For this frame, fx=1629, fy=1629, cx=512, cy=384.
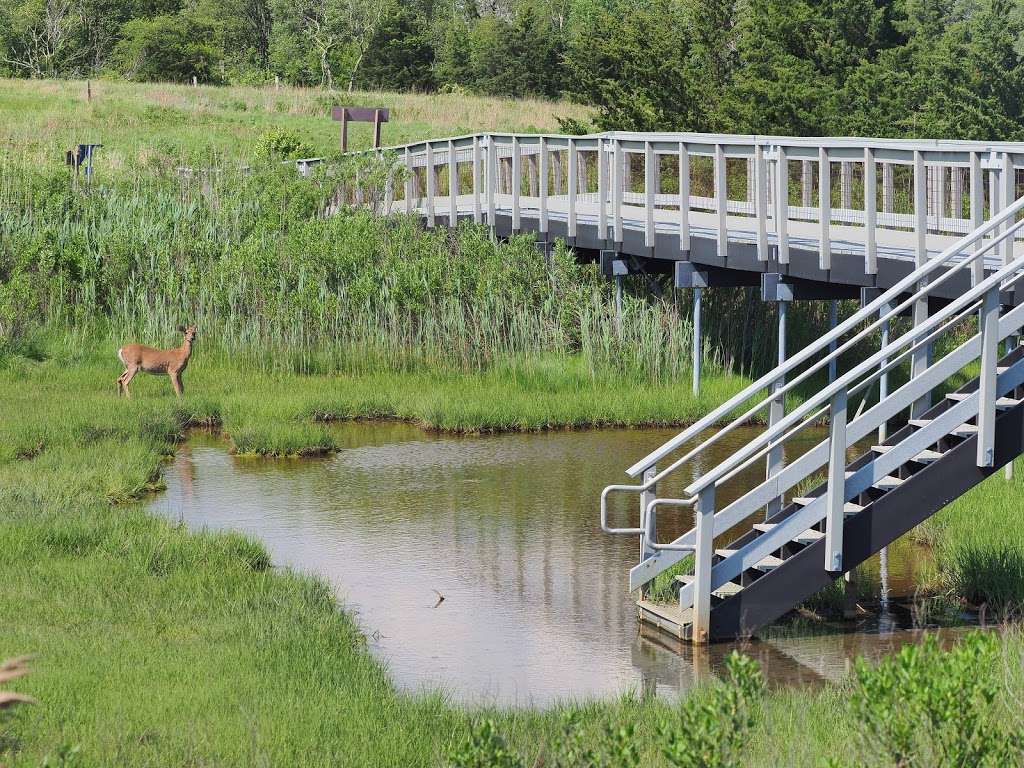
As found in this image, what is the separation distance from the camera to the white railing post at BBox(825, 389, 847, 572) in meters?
9.16

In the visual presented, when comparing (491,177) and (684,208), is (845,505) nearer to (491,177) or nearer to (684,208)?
(684,208)

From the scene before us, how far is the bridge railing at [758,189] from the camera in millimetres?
14523

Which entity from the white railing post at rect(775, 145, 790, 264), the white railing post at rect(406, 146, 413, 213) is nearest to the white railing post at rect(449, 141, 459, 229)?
the white railing post at rect(406, 146, 413, 213)

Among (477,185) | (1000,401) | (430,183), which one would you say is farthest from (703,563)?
(430,183)

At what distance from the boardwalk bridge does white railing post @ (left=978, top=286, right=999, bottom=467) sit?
1 cm

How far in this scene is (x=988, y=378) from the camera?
30.9 ft

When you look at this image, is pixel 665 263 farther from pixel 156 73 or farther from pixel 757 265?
pixel 156 73

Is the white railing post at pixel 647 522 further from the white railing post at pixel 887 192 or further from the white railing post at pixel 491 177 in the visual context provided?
the white railing post at pixel 491 177

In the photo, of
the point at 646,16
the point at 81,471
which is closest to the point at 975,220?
the point at 81,471

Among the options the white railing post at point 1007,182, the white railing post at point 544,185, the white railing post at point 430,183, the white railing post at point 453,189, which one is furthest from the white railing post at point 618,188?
the white railing post at point 1007,182

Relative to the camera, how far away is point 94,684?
7539 millimetres

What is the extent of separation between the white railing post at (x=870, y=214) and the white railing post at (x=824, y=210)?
55cm

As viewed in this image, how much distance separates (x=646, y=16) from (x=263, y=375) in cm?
2921

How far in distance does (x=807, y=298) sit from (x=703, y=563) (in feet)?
26.3
